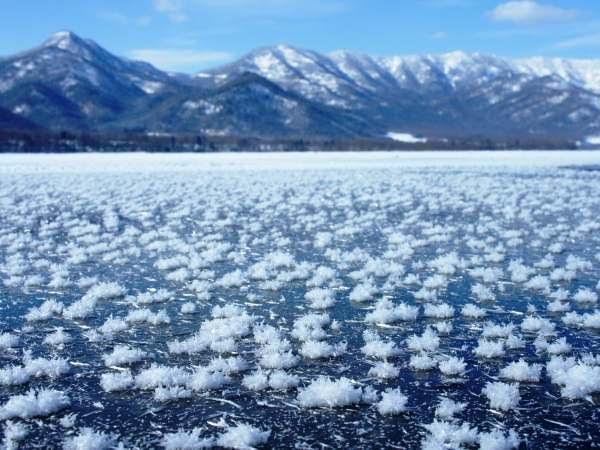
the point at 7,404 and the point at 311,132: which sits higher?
the point at 311,132

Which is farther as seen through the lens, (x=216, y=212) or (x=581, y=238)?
(x=216, y=212)

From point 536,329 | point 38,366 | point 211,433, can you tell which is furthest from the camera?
point 536,329

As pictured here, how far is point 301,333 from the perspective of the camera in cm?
892

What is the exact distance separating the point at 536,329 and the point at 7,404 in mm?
7552

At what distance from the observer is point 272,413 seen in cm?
655

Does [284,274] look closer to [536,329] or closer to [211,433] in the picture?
[536,329]

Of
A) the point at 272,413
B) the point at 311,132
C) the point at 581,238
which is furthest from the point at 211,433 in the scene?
the point at 311,132

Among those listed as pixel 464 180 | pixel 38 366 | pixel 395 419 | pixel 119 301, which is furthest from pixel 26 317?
pixel 464 180

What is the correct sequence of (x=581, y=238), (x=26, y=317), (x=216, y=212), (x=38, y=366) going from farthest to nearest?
(x=216, y=212), (x=581, y=238), (x=26, y=317), (x=38, y=366)

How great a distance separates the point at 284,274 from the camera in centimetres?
1277

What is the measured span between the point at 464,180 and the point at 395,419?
33.5 metres

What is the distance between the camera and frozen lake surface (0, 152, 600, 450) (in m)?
6.27

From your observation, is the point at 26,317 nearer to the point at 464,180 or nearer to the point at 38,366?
the point at 38,366

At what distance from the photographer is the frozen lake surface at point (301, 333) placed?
6.27 meters
